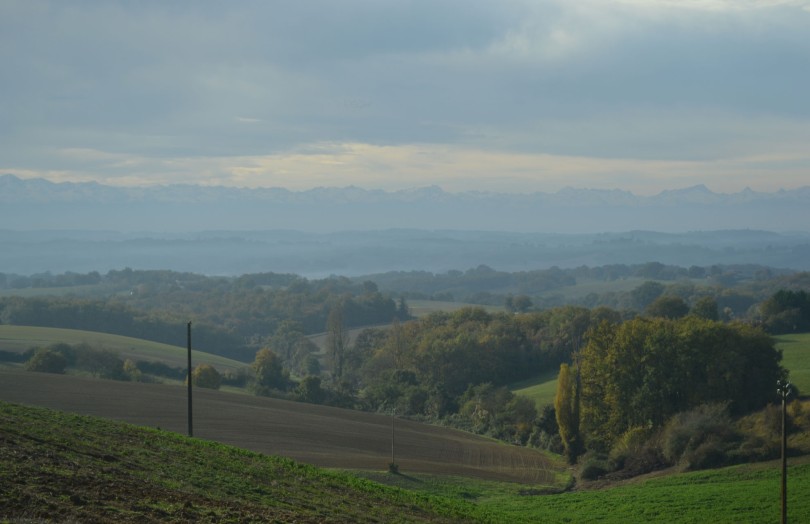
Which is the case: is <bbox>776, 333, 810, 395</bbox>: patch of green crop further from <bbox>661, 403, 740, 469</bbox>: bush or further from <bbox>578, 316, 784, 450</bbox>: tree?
<bbox>661, 403, 740, 469</bbox>: bush

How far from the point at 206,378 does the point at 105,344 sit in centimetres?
2012

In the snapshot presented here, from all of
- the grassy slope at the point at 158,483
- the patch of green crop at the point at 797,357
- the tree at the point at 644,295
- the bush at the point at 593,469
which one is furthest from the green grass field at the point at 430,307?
the grassy slope at the point at 158,483


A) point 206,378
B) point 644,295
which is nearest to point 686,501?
point 206,378

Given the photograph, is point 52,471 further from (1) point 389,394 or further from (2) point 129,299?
(2) point 129,299

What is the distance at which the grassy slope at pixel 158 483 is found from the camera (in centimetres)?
1734

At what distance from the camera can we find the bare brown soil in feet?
144

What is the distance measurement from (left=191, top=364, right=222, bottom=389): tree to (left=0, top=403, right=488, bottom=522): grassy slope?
45.6m

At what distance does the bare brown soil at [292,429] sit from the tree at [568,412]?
7.62 feet

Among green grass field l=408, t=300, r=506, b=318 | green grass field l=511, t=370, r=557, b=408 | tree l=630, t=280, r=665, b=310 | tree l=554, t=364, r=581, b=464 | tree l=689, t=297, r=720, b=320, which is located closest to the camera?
tree l=554, t=364, r=581, b=464

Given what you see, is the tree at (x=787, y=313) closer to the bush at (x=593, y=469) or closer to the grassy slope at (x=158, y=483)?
the bush at (x=593, y=469)

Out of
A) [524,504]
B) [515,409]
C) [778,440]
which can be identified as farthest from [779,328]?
[524,504]

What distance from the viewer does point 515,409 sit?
64562 millimetres

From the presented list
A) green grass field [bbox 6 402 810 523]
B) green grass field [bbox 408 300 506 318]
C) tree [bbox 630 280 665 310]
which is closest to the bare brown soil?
green grass field [bbox 6 402 810 523]

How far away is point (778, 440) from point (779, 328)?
44.2m
